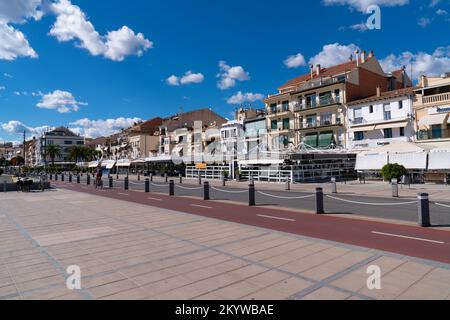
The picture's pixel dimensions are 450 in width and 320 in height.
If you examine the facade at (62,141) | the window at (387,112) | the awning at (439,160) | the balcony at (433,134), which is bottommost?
the awning at (439,160)

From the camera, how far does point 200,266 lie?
17.7 ft

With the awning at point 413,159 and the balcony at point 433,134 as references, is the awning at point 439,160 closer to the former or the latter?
the awning at point 413,159

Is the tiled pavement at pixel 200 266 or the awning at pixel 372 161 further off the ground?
the awning at pixel 372 161

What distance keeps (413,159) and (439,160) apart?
5.52ft

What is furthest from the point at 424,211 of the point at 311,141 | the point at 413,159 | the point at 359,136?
the point at 311,141

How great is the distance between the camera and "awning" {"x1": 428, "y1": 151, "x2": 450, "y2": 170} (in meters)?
21.0

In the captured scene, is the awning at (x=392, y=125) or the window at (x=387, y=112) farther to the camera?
the window at (x=387, y=112)

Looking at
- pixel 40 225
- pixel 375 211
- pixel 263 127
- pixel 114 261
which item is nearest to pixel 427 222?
pixel 375 211

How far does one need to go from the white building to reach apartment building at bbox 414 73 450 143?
38.3 inches

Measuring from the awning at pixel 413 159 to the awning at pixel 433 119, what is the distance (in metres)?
8.91

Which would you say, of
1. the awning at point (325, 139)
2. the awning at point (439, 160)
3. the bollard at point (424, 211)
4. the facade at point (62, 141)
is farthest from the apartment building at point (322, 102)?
the facade at point (62, 141)

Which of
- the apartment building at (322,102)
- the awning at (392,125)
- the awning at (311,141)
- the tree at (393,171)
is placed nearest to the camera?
the tree at (393,171)

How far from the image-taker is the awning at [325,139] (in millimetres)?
40781
